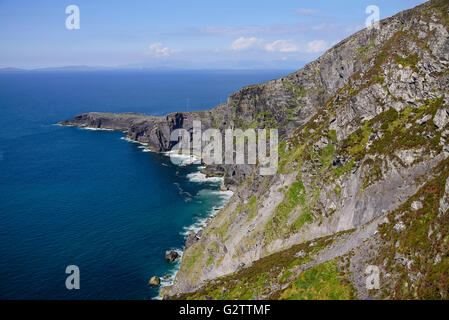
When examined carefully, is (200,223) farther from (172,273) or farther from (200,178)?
(200,178)

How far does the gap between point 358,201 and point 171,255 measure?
47.1m

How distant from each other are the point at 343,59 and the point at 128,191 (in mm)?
85854

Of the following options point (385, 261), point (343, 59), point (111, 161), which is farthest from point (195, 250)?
point (111, 161)

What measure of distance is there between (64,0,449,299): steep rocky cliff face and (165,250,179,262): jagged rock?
35.9 feet

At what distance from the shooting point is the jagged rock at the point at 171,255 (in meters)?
78.7

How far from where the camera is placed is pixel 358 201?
49.4 metres

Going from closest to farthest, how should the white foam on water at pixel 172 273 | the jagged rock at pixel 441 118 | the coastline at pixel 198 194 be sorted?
the jagged rock at pixel 441 118
the white foam on water at pixel 172 273
the coastline at pixel 198 194

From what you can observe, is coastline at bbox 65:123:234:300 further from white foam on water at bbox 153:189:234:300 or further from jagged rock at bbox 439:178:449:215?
jagged rock at bbox 439:178:449:215

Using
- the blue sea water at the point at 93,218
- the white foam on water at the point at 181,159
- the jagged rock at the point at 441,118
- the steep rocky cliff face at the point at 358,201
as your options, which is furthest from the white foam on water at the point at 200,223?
the jagged rock at the point at 441,118

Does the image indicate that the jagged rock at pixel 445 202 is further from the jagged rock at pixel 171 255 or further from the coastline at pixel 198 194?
the jagged rock at pixel 171 255

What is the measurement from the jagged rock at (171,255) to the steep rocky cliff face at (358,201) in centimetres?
1094

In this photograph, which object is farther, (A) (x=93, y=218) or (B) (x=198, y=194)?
(B) (x=198, y=194)

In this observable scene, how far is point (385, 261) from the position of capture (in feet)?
107

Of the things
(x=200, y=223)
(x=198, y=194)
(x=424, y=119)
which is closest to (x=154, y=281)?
(x=200, y=223)
